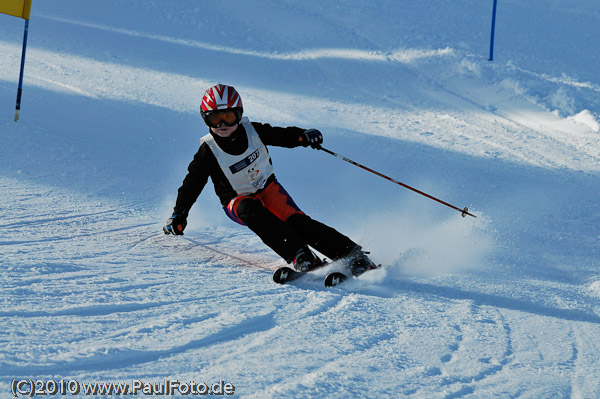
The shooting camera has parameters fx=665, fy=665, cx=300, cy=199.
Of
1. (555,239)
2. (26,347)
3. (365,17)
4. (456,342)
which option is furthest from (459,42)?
(26,347)

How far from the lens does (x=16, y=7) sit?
6672 mm

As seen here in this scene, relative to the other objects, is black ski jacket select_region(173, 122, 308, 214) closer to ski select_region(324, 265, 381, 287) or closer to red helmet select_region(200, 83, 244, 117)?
red helmet select_region(200, 83, 244, 117)

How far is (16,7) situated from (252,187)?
11.8 feet

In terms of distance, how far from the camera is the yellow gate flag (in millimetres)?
6602

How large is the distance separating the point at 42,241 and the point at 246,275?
1.44 metres

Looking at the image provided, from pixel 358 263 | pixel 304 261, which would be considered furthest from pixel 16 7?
pixel 358 263

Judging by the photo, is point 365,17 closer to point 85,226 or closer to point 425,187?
point 425,187

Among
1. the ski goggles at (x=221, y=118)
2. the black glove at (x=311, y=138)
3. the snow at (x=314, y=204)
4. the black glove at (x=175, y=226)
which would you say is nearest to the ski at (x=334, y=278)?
the snow at (x=314, y=204)

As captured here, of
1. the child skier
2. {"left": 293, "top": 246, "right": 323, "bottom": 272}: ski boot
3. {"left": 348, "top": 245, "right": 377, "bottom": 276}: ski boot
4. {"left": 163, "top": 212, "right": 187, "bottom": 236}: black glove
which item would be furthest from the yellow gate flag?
{"left": 348, "top": 245, "right": 377, "bottom": 276}: ski boot

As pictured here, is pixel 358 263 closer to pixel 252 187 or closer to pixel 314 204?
pixel 252 187

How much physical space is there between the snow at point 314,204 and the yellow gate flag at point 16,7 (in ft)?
4.27

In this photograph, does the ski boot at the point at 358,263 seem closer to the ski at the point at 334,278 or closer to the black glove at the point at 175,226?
the ski at the point at 334,278

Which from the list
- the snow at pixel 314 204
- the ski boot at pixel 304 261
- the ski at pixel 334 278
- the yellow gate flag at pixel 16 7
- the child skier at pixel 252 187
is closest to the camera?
the snow at pixel 314 204

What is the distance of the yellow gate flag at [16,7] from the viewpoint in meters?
6.60
